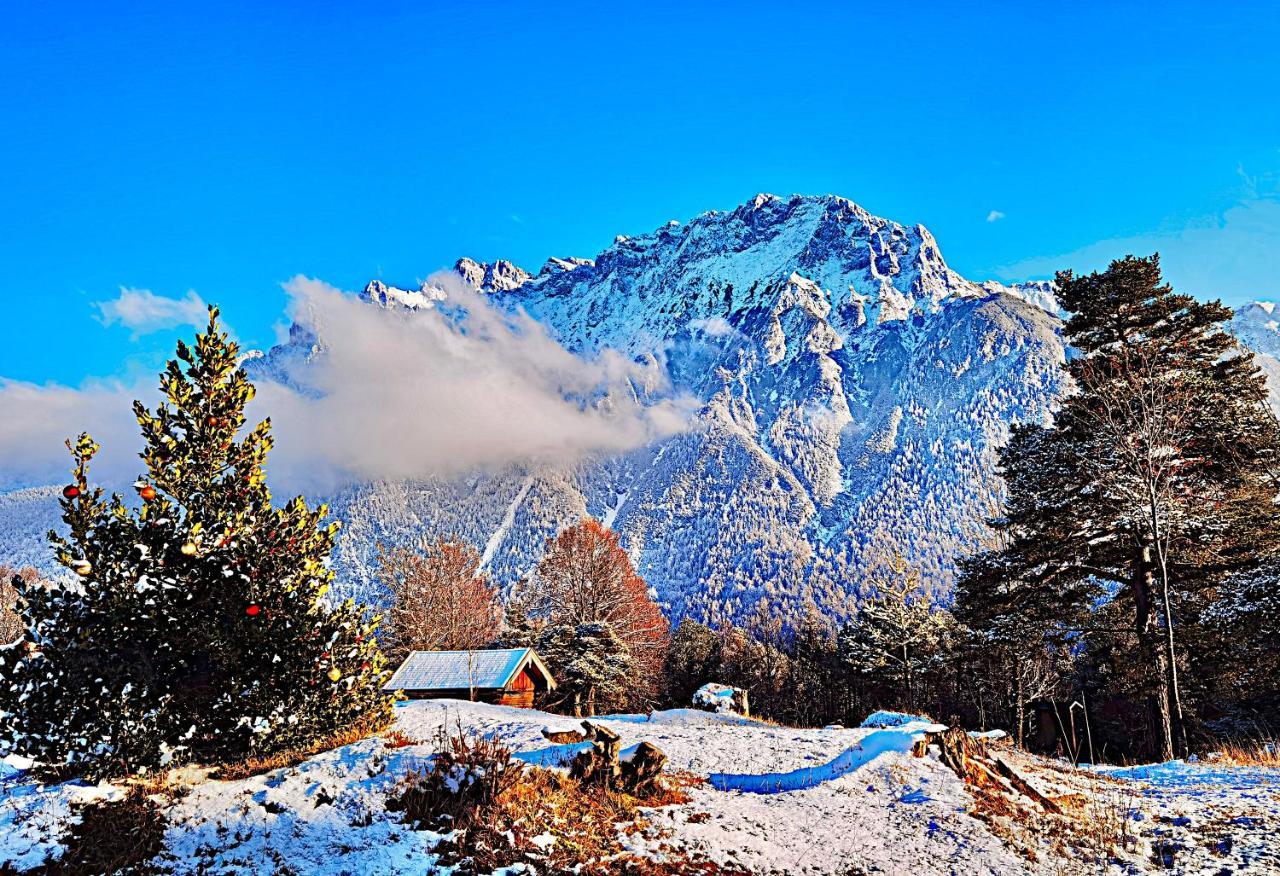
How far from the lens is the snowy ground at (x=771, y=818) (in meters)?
6.28

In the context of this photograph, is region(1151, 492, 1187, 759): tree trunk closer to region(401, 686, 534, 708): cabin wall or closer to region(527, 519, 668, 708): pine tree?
region(401, 686, 534, 708): cabin wall

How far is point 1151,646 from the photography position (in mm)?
15609

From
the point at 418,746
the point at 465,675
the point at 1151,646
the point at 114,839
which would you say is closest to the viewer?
the point at 114,839

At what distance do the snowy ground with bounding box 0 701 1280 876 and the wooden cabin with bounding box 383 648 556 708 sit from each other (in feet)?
57.7

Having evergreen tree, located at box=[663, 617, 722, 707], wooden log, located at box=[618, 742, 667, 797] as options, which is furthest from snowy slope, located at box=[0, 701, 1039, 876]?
evergreen tree, located at box=[663, 617, 722, 707]

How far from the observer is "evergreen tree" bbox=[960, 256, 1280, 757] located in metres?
15.2

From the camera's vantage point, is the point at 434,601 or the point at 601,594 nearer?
the point at 601,594

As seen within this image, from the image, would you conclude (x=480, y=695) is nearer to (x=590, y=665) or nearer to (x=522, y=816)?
(x=590, y=665)

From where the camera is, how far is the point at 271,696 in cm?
833

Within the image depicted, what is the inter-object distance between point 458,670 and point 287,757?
20517 mm

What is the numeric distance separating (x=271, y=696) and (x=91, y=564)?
2546 mm

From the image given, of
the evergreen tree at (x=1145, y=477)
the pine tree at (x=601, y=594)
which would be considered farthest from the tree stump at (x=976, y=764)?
the pine tree at (x=601, y=594)

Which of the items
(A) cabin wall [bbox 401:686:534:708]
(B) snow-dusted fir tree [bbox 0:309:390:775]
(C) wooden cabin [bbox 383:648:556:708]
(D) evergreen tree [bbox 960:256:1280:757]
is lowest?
(A) cabin wall [bbox 401:686:534:708]

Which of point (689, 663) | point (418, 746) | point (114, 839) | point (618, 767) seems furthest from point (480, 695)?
point (689, 663)
